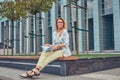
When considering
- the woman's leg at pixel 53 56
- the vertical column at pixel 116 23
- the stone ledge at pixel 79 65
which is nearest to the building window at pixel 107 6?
the vertical column at pixel 116 23

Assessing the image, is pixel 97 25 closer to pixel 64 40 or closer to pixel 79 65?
pixel 79 65

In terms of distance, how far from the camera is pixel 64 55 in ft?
33.4

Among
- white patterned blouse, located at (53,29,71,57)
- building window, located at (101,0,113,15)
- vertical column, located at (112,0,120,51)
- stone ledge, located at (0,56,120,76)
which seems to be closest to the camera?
white patterned blouse, located at (53,29,71,57)

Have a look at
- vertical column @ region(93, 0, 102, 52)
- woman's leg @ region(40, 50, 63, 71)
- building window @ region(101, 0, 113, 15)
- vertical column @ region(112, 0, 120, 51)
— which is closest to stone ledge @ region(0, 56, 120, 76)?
woman's leg @ region(40, 50, 63, 71)

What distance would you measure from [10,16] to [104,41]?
15152 millimetres

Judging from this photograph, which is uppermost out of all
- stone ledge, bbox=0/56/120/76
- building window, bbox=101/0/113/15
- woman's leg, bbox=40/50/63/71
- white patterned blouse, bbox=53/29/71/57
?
building window, bbox=101/0/113/15

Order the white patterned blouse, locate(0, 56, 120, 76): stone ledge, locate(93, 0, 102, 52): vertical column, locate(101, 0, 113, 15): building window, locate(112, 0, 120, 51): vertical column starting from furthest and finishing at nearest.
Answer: locate(93, 0, 102, 52): vertical column → locate(101, 0, 113, 15): building window → locate(112, 0, 120, 51): vertical column → locate(0, 56, 120, 76): stone ledge → the white patterned blouse

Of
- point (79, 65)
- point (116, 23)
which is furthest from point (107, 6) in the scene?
point (79, 65)

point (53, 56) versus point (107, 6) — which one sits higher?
point (107, 6)

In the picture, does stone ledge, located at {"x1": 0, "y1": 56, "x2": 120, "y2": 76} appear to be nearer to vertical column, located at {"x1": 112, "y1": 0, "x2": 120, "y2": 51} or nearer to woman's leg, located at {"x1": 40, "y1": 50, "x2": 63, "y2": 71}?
woman's leg, located at {"x1": 40, "y1": 50, "x2": 63, "y2": 71}

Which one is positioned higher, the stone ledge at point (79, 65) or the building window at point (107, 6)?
the building window at point (107, 6)

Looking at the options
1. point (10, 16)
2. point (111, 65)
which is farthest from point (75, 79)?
point (10, 16)

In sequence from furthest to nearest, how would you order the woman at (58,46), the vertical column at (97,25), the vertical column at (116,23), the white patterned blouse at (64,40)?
the vertical column at (97,25)
the vertical column at (116,23)
the white patterned blouse at (64,40)
the woman at (58,46)

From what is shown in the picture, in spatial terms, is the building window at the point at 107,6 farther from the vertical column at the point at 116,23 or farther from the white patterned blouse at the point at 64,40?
the white patterned blouse at the point at 64,40
